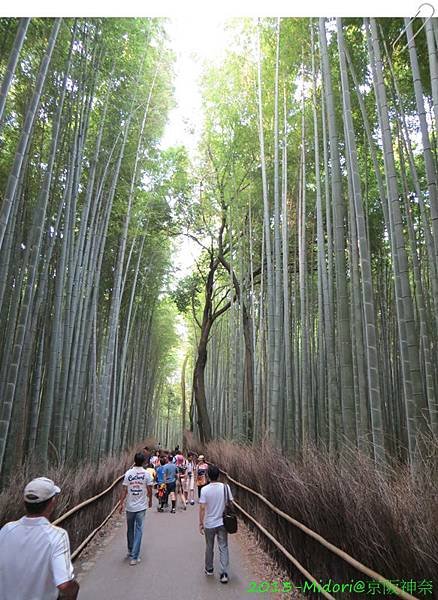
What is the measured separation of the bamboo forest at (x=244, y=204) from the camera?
11.6 ft

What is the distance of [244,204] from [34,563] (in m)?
8.70

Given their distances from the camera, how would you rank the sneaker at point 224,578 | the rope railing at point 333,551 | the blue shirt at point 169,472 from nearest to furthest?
the rope railing at point 333,551
the sneaker at point 224,578
the blue shirt at point 169,472

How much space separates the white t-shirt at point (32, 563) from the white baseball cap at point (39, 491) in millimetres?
77

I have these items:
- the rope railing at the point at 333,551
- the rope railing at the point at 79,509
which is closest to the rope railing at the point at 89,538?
the rope railing at the point at 79,509

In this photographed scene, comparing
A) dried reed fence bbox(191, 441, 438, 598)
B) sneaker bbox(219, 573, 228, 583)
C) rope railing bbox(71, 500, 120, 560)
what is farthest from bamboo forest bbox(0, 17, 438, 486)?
sneaker bbox(219, 573, 228, 583)

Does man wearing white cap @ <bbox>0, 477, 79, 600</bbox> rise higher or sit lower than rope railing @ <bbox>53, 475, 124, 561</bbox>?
higher

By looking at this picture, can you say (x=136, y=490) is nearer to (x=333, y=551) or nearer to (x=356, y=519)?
(x=333, y=551)

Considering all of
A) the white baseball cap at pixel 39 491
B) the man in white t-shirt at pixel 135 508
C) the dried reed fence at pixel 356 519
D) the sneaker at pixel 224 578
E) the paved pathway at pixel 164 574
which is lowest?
the paved pathway at pixel 164 574

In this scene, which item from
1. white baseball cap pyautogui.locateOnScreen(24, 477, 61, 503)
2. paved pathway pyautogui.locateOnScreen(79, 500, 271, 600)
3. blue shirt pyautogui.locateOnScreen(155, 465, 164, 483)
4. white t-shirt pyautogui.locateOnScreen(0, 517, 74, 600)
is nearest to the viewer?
white t-shirt pyautogui.locateOnScreen(0, 517, 74, 600)

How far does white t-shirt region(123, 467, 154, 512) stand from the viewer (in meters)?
3.81

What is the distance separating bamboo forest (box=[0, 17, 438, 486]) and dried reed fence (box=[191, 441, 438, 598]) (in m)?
0.52

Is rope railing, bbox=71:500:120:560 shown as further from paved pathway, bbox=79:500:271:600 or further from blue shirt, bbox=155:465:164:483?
blue shirt, bbox=155:465:164:483

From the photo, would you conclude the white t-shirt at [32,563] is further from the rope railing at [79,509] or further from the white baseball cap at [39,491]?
the rope railing at [79,509]

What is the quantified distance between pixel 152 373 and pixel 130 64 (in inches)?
554
